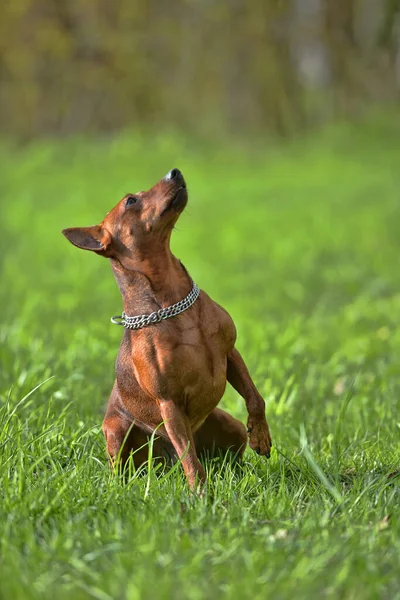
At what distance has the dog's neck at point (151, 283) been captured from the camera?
3.56 meters

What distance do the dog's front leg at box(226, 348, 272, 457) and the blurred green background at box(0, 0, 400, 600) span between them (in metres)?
0.11

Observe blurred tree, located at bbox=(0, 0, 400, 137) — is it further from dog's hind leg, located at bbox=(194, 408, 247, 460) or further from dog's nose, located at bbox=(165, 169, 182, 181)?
dog's nose, located at bbox=(165, 169, 182, 181)

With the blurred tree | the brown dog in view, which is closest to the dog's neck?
the brown dog

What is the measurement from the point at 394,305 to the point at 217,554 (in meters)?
5.62

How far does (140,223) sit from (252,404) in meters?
0.80

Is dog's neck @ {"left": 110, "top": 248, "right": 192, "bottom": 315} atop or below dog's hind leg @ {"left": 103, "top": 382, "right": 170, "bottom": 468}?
atop

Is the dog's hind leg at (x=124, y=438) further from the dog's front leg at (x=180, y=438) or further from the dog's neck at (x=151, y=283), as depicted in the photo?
the dog's neck at (x=151, y=283)

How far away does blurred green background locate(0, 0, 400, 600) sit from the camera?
2.92m

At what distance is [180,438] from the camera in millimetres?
3479

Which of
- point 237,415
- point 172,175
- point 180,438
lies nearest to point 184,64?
point 237,415

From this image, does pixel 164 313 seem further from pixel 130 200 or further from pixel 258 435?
pixel 258 435

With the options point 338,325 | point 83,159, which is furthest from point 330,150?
point 338,325

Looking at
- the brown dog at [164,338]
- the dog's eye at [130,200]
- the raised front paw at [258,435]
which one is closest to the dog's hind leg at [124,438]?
the brown dog at [164,338]

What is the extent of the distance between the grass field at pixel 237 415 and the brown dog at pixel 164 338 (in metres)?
0.20
